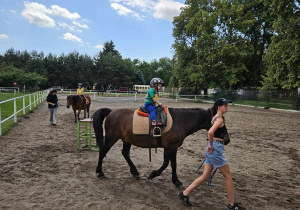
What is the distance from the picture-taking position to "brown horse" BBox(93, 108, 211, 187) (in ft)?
14.4

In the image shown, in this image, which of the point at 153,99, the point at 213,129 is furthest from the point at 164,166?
the point at 213,129

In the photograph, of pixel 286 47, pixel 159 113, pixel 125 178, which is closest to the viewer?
pixel 159 113

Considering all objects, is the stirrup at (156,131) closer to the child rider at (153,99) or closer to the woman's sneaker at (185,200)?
the child rider at (153,99)

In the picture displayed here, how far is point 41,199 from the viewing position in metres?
3.72

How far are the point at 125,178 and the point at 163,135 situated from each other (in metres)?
1.32

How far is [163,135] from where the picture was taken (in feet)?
14.6

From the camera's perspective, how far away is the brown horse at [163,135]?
4.39 meters

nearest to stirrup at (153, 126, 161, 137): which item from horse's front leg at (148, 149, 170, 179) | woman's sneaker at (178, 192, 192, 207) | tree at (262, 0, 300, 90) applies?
horse's front leg at (148, 149, 170, 179)

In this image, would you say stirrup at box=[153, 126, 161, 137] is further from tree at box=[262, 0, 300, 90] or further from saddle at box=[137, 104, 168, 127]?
tree at box=[262, 0, 300, 90]

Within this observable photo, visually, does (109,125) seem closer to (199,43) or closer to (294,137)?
(294,137)

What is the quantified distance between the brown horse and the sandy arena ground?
0.49 metres

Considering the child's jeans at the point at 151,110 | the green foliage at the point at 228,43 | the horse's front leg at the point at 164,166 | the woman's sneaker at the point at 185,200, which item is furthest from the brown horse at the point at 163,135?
the green foliage at the point at 228,43

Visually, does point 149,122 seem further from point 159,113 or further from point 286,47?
point 286,47

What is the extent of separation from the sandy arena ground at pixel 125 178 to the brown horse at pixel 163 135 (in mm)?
487
